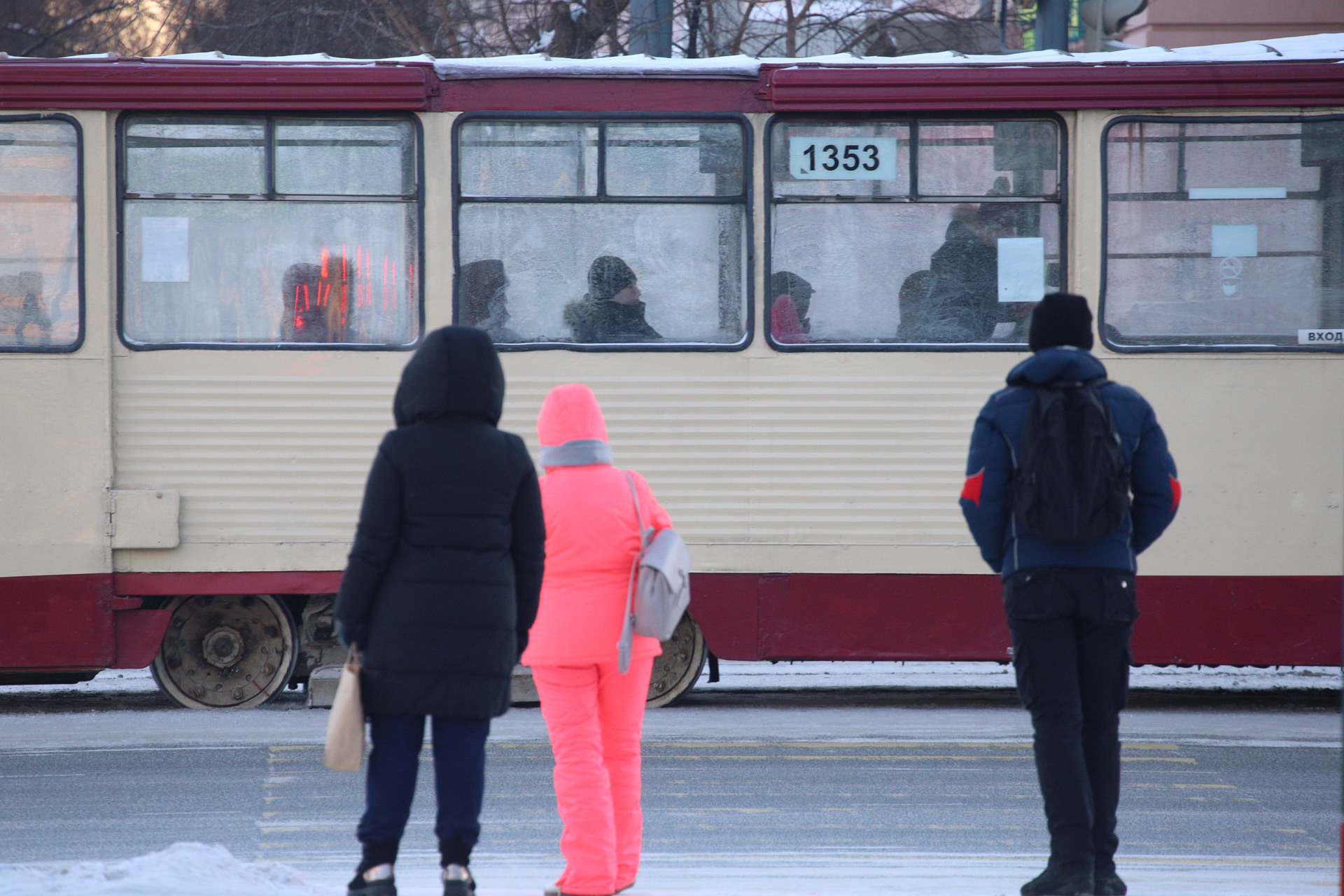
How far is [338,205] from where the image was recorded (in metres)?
7.57

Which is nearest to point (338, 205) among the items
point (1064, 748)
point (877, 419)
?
point (877, 419)

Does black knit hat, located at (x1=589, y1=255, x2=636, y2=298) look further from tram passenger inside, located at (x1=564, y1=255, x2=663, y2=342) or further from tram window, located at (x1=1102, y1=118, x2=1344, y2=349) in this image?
tram window, located at (x1=1102, y1=118, x2=1344, y2=349)

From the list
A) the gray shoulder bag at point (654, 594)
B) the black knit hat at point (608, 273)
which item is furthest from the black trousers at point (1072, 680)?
the black knit hat at point (608, 273)

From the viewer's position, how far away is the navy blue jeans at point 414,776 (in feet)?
13.3

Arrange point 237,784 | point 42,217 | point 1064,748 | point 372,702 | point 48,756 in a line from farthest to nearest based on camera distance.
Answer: point 42,217
point 48,756
point 237,784
point 1064,748
point 372,702

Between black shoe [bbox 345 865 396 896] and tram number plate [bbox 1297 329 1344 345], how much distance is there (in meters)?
5.56

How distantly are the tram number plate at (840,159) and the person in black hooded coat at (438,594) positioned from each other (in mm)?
3850

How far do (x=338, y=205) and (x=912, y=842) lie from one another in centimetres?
433

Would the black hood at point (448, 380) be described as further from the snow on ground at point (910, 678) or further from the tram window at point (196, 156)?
the snow on ground at point (910, 678)

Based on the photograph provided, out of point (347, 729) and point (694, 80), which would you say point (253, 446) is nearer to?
point (694, 80)

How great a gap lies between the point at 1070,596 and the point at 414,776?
1927 mm

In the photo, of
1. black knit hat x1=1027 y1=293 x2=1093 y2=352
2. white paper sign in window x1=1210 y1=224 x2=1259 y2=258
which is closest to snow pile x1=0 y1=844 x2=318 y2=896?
black knit hat x1=1027 y1=293 x2=1093 y2=352

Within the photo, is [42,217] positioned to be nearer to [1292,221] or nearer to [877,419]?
[877,419]

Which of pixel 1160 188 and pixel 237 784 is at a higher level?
pixel 1160 188
